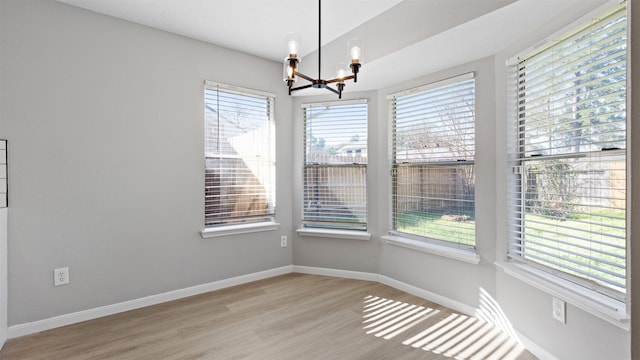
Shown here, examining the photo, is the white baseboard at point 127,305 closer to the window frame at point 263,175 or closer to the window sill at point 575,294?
the window frame at point 263,175

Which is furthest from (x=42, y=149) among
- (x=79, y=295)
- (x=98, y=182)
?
(x=79, y=295)

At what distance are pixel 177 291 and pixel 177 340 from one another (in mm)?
796

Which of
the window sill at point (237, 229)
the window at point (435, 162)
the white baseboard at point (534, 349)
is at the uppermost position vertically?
the window at point (435, 162)

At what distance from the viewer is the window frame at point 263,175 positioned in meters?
3.16

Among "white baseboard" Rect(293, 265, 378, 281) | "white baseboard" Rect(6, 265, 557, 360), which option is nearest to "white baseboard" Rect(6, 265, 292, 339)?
"white baseboard" Rect(6, 265, 557, 360)

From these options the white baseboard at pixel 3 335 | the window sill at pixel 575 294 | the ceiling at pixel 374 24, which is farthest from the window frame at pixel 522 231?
the white baseboard at pixel 3 335

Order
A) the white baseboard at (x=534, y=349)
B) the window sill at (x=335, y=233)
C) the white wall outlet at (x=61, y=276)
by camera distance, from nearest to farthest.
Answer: the white baseboard at (x=534, y=349) < the white wall outlet at (x=61, y=276) < the window sill at (x=335, y=233)

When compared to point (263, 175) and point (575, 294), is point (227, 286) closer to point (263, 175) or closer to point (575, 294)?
point (263, 175)

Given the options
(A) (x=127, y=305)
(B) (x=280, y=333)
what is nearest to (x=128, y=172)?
(A) (x=127, y=305)

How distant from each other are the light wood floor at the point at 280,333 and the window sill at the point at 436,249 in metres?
0.47

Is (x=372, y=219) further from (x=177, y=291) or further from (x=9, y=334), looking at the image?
(x=9, y=334)

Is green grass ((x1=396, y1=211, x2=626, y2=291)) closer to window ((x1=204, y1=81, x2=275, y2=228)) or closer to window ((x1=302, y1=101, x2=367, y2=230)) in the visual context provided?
window ((x1=302, y1=101, x2=367, y2=230))

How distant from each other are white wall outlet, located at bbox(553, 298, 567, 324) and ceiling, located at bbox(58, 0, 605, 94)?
1.66 metres

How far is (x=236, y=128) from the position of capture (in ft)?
11.0
